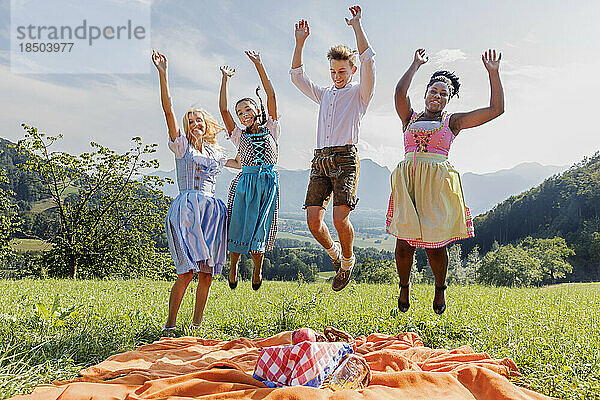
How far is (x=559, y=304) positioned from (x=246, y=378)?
18.2ft

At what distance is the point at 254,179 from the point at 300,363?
8.08 ft

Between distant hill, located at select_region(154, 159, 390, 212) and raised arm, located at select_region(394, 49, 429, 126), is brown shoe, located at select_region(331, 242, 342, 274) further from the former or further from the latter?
raised arm, located at select_region(394, 49, 429, 126)

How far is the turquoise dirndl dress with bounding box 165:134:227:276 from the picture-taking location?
5.17 meters

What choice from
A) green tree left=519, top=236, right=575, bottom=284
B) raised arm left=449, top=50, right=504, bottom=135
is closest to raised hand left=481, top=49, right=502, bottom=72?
raised arm left=449, top=50, right=504, bottom=135

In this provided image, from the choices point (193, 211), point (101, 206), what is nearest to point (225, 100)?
point (193, 211)

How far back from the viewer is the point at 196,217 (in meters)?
5.19

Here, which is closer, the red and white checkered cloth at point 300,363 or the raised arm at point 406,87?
the red and white checkered cloth at point 300,363

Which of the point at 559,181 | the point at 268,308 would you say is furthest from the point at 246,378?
the point at 559,181

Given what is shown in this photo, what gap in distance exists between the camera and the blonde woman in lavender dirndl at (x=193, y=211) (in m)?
5.16

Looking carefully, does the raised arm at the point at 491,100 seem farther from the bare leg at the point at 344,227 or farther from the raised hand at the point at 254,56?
the raised hand at the point at 254,56

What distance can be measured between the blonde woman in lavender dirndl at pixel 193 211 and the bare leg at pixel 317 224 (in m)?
1.02

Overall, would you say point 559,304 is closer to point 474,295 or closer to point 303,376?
point 474,295

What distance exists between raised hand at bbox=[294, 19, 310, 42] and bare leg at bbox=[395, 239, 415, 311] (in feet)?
7.64

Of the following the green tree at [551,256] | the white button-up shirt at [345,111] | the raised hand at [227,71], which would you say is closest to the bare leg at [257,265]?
the white button-up shirt at [345,111]
